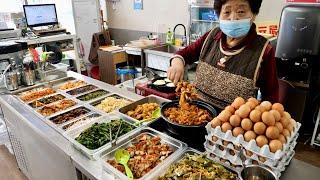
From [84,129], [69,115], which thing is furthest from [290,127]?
[69,115]

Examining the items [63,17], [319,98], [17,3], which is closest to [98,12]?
[63,17]

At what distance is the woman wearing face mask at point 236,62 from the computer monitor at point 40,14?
15.1 feet

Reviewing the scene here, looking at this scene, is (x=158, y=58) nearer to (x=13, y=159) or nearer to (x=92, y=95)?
(x=92, y=95)

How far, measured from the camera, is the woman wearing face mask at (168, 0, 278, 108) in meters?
1.44

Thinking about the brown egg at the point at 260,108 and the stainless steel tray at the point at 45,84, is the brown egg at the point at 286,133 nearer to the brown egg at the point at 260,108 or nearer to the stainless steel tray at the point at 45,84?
the brown egg at the point at 260,108

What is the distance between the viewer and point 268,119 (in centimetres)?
95

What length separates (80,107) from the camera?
189 cm

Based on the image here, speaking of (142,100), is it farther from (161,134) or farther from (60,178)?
(60,178)

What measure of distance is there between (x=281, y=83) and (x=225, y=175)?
7.40ft

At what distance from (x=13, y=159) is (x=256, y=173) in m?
2.88

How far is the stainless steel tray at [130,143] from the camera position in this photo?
1.08m

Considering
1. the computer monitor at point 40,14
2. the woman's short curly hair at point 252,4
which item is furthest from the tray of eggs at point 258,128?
the computer monitor at point 40,14

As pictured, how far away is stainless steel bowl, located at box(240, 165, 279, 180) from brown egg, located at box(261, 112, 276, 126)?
0.17 meters

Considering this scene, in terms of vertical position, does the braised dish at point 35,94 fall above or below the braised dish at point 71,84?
below
